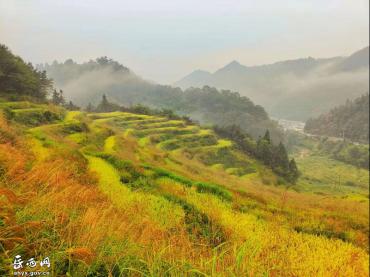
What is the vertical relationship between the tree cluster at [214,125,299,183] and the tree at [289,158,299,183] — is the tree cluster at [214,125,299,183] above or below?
above

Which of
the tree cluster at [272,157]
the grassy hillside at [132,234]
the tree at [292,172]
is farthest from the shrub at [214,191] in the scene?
the tree at [292,172]

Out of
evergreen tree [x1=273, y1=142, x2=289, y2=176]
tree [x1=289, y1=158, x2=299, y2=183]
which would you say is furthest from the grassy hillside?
tree [x1=289, y1=158, x2=299, y2=183]

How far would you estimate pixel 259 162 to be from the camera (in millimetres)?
86000

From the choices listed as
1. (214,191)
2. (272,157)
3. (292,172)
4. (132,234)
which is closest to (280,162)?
(272,157)

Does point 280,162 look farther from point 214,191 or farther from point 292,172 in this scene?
point 214,191

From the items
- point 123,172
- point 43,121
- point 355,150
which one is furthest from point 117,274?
point 355,150

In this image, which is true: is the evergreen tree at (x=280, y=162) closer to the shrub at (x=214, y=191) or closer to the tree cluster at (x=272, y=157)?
the tree cluster at (x=272, y=157)

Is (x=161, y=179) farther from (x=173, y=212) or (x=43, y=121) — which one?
(x=43, y=121)

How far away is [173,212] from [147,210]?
3.30ft

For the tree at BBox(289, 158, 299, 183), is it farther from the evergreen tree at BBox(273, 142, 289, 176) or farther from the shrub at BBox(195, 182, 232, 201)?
the shrub at BBox(195, 182, 232, 201)

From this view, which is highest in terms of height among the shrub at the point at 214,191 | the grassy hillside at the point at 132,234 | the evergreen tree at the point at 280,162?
the grassy hillside at the point at 132,234

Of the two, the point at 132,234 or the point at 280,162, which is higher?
the point at 132,234

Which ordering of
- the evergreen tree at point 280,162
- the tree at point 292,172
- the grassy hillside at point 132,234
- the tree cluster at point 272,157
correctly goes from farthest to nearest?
the tree at point 292,172
the tree cluster at point 272,157
the evergreen tree at point 280,162
the grassy hillside at point 132,234

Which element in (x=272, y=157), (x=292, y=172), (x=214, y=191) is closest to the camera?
(x=214, y=191)
